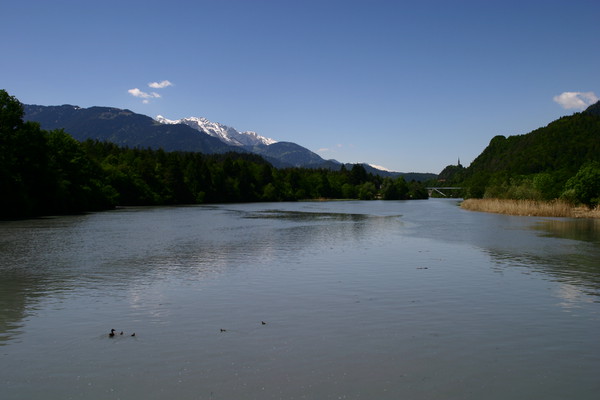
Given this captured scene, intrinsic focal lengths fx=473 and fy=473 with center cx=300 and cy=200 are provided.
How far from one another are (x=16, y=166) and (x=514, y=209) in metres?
81.4

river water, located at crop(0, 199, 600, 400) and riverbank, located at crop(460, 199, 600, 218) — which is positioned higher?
riverbank, located at crop(460, 199, 600, 218)

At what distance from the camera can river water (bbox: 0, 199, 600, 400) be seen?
33.6 feet

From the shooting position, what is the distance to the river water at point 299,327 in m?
10.2

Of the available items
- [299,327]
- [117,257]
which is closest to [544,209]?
[117,257]

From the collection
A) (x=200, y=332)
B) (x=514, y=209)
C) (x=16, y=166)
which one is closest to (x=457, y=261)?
(x=200, y=332)

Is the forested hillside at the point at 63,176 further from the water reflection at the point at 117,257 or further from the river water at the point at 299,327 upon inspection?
the river water at the point at 299,327

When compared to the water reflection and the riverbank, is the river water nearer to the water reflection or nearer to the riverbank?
the water reflection

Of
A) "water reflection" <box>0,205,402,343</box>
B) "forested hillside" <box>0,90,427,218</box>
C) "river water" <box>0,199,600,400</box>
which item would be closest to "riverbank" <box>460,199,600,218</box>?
"water reflection" <box>0,205,402,343</box>

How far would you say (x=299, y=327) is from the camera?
1469cm

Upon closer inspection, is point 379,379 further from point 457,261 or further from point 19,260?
point 19,260

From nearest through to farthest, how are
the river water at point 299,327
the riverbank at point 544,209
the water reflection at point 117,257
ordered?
the river water at point 299,327 < the water reflection at point 117,257 < the riverbank at point 544,209

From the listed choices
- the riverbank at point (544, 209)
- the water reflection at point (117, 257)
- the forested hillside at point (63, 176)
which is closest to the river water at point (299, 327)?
the water reflection at point (117, 257)

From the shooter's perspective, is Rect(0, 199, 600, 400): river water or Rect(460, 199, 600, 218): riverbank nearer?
Rect(0, 199, 600, 400): river water

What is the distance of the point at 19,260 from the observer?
95.8 feet
